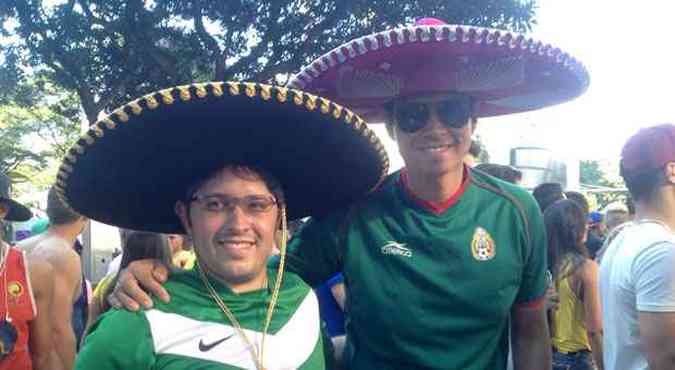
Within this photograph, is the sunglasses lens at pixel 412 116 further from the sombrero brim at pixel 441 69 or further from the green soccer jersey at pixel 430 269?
the green soccer jersey at pixel 430 269

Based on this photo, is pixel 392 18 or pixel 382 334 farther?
pixel 392 18

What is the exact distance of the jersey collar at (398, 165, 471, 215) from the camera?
224 centimetres

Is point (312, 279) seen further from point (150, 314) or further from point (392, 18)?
point (392, 18)

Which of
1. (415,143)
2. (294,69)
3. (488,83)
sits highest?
(294,69)

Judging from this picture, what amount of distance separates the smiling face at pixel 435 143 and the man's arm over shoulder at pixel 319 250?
1.08 ft

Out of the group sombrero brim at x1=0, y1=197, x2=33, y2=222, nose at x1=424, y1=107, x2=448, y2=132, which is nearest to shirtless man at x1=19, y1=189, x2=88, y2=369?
sombrero brim at x1=0, y1=197, x2=33, y2=222

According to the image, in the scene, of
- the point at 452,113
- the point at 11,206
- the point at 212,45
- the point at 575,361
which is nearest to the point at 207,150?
the point at 452,113

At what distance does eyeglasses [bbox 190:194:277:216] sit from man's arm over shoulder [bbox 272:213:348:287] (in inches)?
17.6

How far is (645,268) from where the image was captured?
102 inches

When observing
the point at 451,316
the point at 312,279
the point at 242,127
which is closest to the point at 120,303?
the point at 242,127

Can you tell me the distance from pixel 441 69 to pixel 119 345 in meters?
1.34

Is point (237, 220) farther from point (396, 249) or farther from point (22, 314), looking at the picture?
point (22, 314)

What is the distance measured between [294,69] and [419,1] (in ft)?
7.97

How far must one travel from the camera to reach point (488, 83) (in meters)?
2.40
